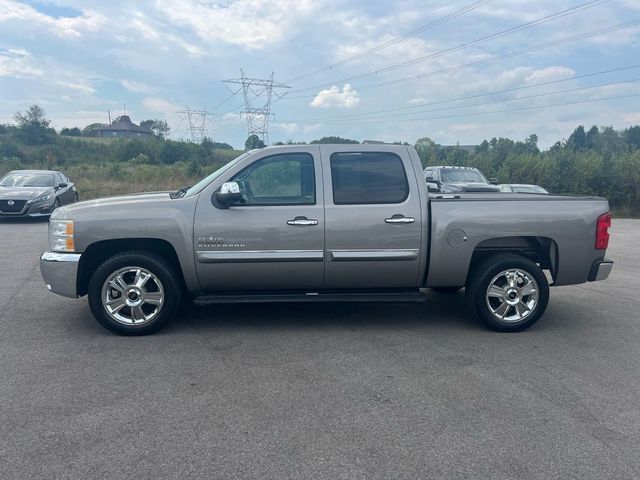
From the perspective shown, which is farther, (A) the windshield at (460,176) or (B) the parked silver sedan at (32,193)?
(A) the windshield at (460,176)

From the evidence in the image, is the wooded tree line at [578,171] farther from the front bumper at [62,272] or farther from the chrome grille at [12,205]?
the front bumper at [62,272]

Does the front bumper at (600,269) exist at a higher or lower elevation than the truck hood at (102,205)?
lower

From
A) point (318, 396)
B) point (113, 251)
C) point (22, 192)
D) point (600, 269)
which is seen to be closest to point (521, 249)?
point (600, 269)

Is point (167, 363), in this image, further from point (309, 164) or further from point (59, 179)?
point (59, 179)

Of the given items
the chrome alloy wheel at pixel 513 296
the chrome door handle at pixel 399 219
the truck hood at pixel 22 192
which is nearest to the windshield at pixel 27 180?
the truck hood at pixel 22 192

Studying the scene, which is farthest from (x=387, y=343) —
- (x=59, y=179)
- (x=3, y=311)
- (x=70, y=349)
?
(x=59, y=179)

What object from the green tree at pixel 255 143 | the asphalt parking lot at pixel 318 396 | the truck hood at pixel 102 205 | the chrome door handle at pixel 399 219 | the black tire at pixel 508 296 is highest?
the green tree at pixel 255 143

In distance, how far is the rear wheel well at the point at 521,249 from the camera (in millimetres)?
5754

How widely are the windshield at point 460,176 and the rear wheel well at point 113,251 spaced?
14286 mm

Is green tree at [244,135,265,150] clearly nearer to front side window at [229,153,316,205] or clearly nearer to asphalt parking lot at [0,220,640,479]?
front side window at [229,153,316,205]

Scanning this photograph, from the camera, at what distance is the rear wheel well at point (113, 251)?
17.9ft

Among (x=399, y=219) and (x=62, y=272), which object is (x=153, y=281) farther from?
(x=399, y=219)

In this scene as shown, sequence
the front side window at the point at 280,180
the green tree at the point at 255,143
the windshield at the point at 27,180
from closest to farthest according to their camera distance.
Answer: the front side window at the point at 280,180
the green tree at the point at 255,143
the windshield at the point at 27,180

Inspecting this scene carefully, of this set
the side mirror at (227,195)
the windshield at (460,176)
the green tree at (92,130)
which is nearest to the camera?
the side mirror at (227,195)
